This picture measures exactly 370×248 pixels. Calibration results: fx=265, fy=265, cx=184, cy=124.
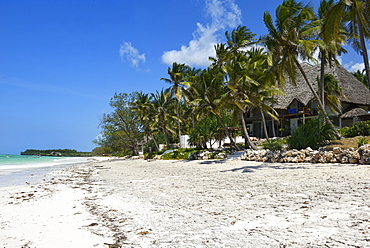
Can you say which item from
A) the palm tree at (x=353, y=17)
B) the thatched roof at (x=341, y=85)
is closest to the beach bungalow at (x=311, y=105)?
the thatched roof at (x=341, y=85)

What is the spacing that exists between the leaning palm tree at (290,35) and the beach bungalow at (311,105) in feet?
36.7

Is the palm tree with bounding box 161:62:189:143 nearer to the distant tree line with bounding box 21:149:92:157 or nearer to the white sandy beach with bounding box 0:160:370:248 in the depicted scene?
the white sandy beach with bounding box 0:160:370:248

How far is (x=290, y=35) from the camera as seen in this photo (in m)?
14.9

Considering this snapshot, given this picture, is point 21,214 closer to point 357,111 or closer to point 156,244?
point 156,244

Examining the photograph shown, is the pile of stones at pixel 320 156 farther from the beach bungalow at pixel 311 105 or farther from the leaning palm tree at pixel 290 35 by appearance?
the beach bungalow at pixel 311 105

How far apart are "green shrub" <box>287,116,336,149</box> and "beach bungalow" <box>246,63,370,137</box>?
12351 mm

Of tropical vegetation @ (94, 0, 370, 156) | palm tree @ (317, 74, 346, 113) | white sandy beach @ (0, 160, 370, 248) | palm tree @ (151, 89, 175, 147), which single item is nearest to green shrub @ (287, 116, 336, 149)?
tropical vegetation @ (94, 0, 370, 156)

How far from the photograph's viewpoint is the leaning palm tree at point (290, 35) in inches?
582

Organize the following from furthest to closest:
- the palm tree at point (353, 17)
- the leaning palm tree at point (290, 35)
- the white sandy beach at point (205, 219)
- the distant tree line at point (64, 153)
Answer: the distant tree line at point (64, 153) → the leaning palm tree at point (290, 35) → the palm tree at point (353, 17) → the white sandy beach at point (205, 219)

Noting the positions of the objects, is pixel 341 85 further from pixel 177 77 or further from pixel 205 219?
pixel 205 219

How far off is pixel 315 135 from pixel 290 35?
5826 mm

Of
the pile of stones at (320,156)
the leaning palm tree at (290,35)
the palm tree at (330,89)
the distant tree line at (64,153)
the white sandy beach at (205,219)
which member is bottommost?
the white sandy beach at (205,219)

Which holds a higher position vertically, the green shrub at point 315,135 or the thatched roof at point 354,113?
the thatched roof at point 354,113

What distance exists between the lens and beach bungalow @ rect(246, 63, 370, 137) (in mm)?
26516
